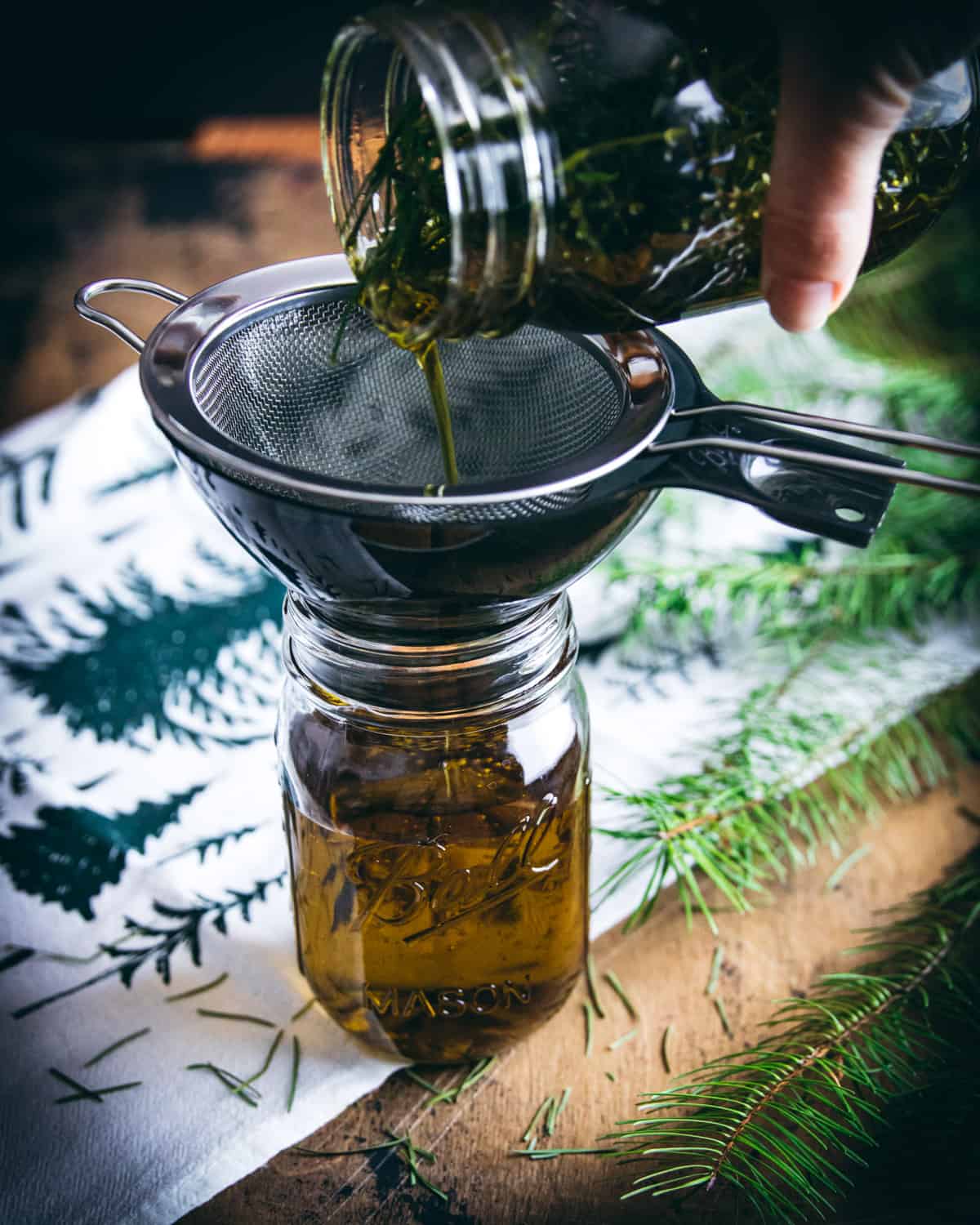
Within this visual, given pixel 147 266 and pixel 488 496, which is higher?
pixel 488 496

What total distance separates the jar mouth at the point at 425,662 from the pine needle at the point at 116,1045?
24 centimetres

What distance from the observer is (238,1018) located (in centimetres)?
70

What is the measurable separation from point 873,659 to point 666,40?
58cm

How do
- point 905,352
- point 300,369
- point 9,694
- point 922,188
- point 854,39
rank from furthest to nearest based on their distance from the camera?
point 905,352, point 9,694, point 300,369, point 922,188, point 854,39

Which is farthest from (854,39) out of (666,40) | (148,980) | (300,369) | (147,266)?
(147,266)

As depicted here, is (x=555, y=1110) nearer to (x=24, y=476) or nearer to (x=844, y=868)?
(x=844, y=868)

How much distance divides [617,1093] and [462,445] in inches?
15.6

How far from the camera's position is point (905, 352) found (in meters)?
1.21

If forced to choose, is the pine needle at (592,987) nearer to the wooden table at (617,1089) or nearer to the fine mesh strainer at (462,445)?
the wooden table at (617,1089)

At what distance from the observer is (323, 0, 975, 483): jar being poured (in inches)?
18.3

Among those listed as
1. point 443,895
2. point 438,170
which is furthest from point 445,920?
point 438,170

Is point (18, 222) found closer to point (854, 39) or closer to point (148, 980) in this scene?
point (148, 980)

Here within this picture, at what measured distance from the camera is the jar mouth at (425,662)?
58cm

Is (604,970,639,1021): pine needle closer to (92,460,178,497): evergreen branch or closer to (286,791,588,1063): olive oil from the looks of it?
(286,791,588,1063): olive oil
